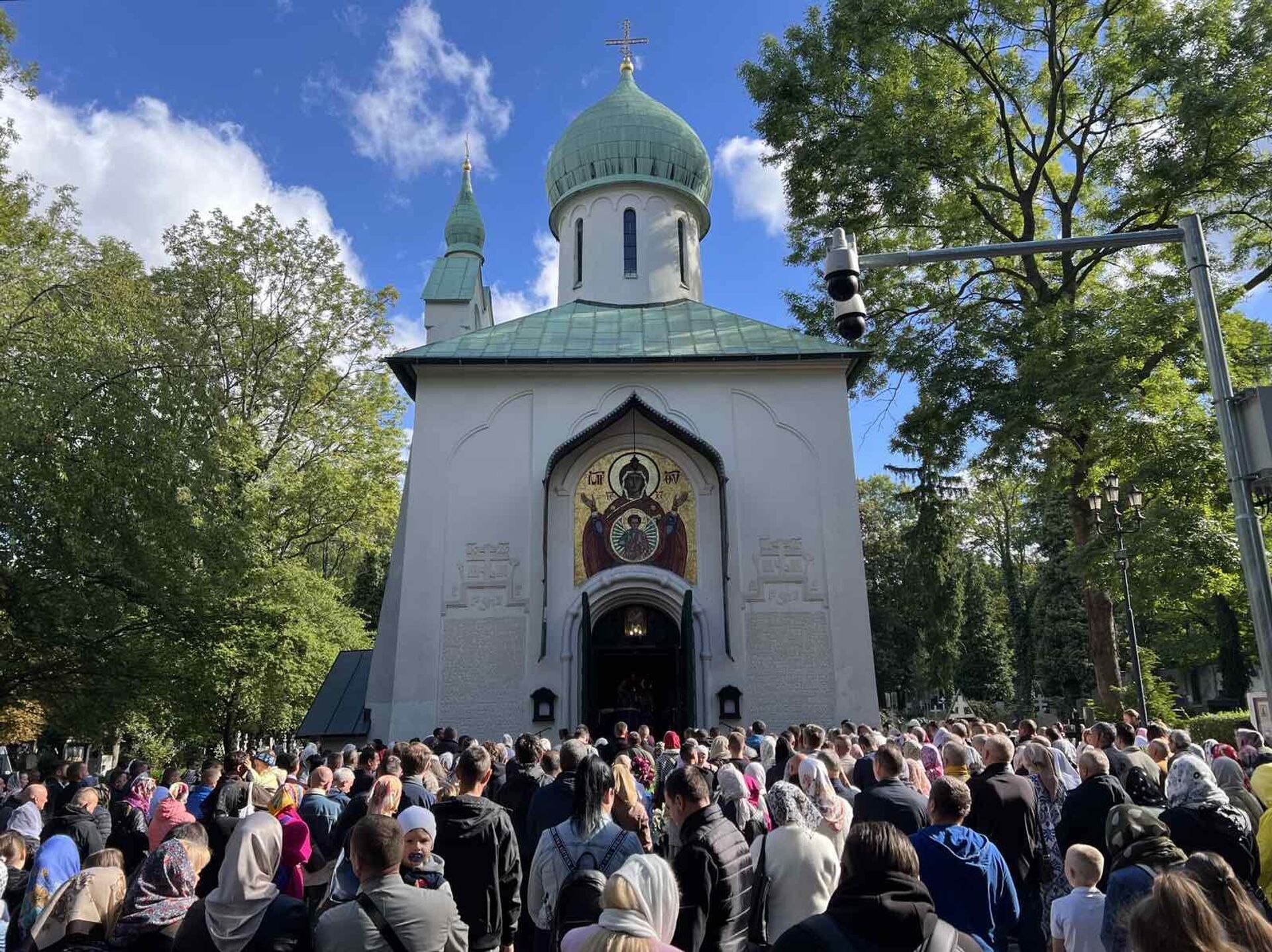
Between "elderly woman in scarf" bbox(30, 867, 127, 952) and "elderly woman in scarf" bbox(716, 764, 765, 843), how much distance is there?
323cm

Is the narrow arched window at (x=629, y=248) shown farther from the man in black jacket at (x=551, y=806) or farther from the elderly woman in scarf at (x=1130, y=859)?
the elderly woman in scarf at (x=1130, y=859)

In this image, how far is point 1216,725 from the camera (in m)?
17.8

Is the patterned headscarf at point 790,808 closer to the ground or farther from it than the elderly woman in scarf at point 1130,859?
farther from it

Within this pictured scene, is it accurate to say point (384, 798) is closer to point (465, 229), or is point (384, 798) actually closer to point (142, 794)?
point (142, 794)

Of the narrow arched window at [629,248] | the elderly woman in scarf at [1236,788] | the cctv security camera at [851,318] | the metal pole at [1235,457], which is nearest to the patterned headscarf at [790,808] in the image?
the elderly woman in scarf at [1236,788]

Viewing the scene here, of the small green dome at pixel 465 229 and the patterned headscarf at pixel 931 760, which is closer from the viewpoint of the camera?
the patterned headscarf at pixel 931 760

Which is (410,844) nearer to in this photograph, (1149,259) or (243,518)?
(243,518)

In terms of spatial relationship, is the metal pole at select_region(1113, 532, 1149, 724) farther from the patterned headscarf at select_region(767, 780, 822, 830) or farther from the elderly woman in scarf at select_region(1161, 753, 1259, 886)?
the patterned headscarf at select_region(767, 780, 822, 830)

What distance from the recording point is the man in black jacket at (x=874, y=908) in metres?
2.68

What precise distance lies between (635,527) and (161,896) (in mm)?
15106

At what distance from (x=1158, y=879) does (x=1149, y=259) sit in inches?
752

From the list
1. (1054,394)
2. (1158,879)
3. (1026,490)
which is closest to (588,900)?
(1158,879)

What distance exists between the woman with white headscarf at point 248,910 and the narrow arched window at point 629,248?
2165cm

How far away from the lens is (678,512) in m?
18.7
